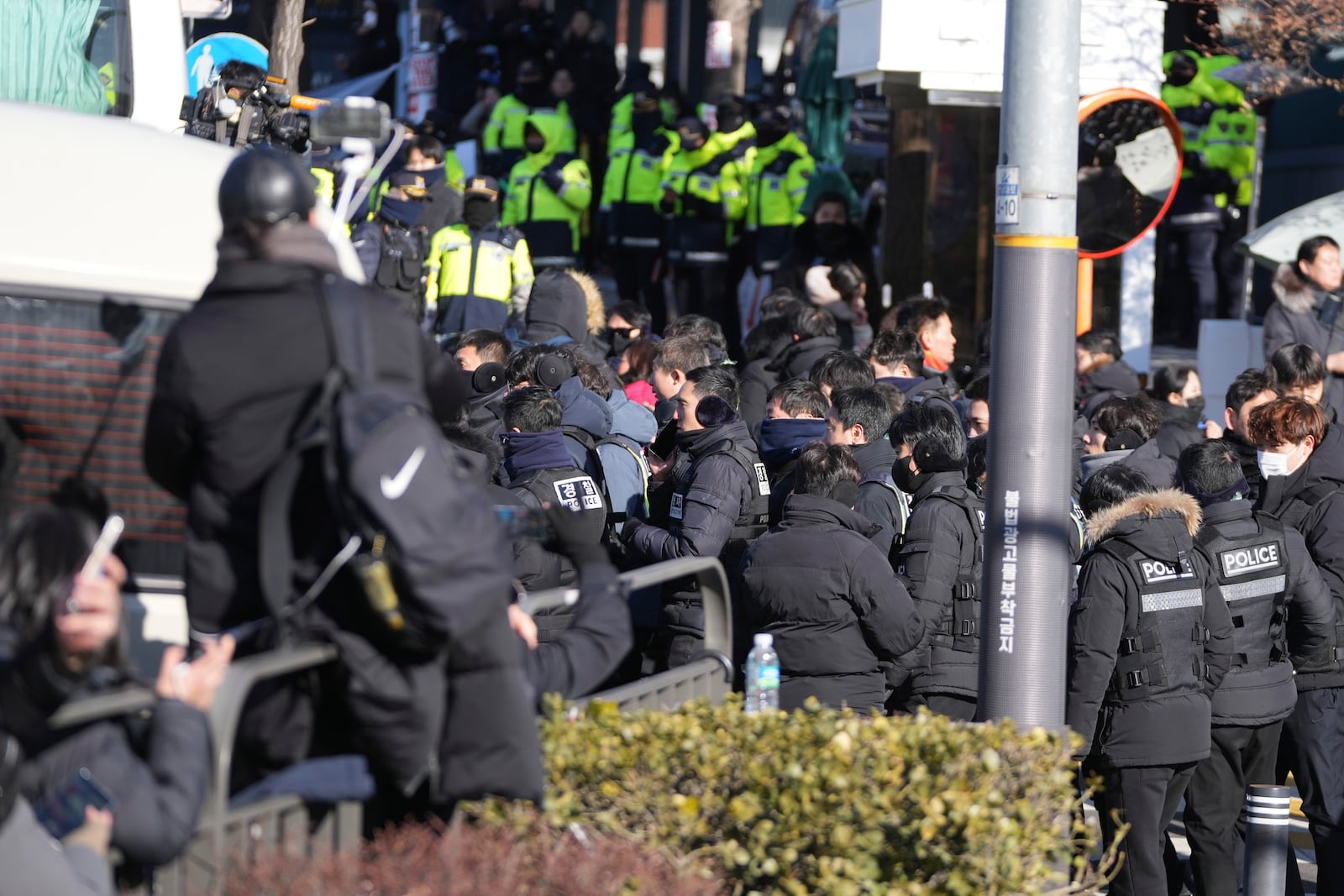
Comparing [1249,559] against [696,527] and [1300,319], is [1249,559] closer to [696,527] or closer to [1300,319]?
[696,527]

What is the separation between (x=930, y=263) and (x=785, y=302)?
2989 millimetres

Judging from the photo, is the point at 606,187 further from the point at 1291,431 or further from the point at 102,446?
the point at 102,446

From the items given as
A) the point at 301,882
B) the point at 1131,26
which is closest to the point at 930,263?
the point at 1131,26

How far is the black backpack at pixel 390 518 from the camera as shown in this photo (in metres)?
3.36

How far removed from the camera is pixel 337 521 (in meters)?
3.58

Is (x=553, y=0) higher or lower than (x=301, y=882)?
higher

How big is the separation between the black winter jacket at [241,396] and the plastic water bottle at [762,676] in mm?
1972

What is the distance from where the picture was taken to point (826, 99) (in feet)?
54.5

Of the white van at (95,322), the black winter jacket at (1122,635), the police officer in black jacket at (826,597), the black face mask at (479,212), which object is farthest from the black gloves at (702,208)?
the white van at (95,322)

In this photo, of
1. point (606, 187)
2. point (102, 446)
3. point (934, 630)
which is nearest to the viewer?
point (102, 446)

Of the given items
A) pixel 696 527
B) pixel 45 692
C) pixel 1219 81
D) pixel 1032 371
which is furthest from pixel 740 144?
pixel 45 692

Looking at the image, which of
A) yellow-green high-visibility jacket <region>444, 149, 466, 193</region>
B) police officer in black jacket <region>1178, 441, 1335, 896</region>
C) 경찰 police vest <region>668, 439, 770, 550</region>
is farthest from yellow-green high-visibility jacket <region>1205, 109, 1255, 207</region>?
police officer in black jacket <region>1178, 441, 1335, 896</region>

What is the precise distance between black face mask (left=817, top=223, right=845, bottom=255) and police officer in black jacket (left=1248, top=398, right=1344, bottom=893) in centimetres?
654

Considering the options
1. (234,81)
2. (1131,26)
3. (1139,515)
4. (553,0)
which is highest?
(553,0)
